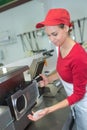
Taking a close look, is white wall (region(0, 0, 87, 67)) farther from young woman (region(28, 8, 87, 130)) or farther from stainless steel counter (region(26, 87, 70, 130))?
young woman (region(28, 8, 87, 130))

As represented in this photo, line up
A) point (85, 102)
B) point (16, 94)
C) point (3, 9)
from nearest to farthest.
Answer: point (16, 94)
point (85, 102)
point (3, 9)

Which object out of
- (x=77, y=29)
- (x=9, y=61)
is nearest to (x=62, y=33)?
(x=9, y=61)

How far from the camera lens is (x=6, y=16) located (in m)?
1.49

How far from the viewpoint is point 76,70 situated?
856mm

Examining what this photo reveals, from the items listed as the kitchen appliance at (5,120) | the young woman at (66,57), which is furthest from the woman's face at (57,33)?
the kitchen appliance at (5,120)

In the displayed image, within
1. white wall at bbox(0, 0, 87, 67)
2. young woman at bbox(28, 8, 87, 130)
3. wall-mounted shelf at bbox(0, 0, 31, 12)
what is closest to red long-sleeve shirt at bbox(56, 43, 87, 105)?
young woman at bbox(28, 8, 87, 130)

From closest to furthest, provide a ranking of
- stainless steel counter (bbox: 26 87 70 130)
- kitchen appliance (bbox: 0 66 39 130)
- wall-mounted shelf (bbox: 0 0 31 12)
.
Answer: kitchen appliance (bbox: 0 66 39 130) → stainless steel counter (bbox: 26 87 70 130) → wall-mounted shelf (bbox: 0 0 31 12)

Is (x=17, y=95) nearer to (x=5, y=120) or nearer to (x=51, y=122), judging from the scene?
(x=5, y=120)

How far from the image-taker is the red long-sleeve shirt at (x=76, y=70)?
86 centimetres

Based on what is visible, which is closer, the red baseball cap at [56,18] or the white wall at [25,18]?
the red baseball cap at [56,18]

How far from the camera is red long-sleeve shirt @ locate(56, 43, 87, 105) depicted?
0.86 meters

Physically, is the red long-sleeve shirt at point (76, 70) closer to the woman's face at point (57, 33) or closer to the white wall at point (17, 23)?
the woman's face at point (57, 33)

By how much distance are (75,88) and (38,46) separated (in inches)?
41.7

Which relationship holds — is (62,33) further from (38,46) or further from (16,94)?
(38,46)
